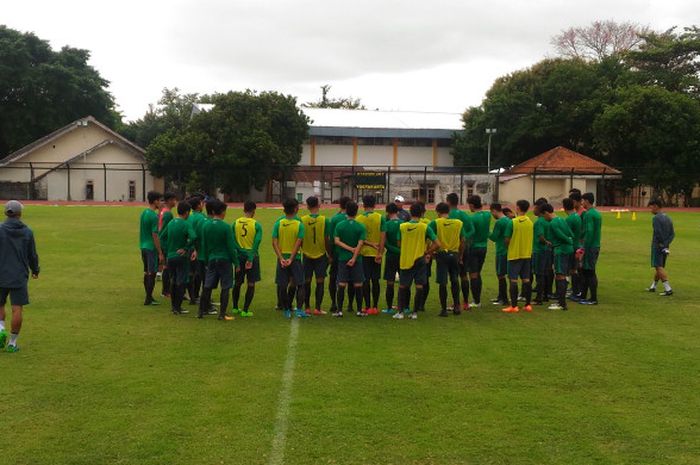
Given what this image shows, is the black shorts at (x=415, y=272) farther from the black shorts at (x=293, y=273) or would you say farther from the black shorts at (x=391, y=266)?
the black shorts at (x=293, y=273)

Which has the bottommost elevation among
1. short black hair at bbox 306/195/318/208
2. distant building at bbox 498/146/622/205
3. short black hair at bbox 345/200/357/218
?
short black hair at bbox 345/200/357/218

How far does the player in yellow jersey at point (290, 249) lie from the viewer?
10.5 meters

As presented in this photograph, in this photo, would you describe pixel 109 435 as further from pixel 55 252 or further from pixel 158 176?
pixel 158 176

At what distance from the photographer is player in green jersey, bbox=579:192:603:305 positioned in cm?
1216

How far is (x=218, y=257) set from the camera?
10.3 metres

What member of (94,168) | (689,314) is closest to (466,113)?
(94,168)

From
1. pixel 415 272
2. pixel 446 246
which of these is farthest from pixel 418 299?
pixel 446 246

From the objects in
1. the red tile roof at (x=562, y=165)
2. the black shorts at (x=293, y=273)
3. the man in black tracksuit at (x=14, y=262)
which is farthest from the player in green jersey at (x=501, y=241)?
the red tile roof at (x=562, y=165)

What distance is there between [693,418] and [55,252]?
16.7 m

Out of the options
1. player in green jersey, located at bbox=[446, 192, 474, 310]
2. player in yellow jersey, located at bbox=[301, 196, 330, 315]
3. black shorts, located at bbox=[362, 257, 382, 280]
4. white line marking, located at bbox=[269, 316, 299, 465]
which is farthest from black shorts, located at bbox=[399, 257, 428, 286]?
white line marking, located at bbox=[269, 316, 299, 465]

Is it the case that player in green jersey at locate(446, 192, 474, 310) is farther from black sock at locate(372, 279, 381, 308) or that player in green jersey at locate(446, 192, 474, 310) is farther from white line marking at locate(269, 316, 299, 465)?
white line marking at locate(269, 316, 299, 465)

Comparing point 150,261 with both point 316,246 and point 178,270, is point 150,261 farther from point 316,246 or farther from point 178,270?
point 316,246

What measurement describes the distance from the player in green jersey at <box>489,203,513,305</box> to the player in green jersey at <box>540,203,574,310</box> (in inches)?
31.0

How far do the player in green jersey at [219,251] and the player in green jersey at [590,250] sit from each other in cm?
608
